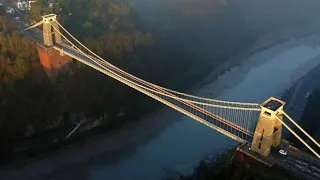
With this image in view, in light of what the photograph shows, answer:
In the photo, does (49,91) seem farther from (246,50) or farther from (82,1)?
(246,50)

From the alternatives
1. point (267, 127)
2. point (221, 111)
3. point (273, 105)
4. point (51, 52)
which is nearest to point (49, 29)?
point (51, 52)

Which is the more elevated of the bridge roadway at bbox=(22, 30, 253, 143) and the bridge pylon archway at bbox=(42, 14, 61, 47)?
the bridge pylon archway at bbox=(42, 14, 61, 47)

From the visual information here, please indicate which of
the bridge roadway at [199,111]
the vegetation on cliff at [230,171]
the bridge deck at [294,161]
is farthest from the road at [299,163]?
the bridge roadway at [199,111]

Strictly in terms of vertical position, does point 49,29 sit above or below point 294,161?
above

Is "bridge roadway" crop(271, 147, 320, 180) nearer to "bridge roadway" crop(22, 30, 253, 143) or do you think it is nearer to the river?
"bridge roadway" crop(22, 30, 253, 143)

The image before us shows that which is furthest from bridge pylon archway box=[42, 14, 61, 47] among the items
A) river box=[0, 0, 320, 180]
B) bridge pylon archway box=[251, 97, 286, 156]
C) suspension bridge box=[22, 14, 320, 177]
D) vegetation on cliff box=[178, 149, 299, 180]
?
bridge pylon archway box=[251, 97, 286, 156]

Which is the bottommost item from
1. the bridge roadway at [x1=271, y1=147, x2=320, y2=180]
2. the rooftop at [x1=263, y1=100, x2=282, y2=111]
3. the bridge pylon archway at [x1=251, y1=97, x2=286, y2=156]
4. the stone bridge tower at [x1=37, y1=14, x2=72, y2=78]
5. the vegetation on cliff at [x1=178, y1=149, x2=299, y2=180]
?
the vegetation on cliff at [x1=178, y1=149, x2=299, y2=180]

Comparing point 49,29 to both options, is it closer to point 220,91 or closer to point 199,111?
point 199,111

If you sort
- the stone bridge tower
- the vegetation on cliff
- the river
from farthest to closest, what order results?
the stone bridge tower → the river → the vegetation on cliff
